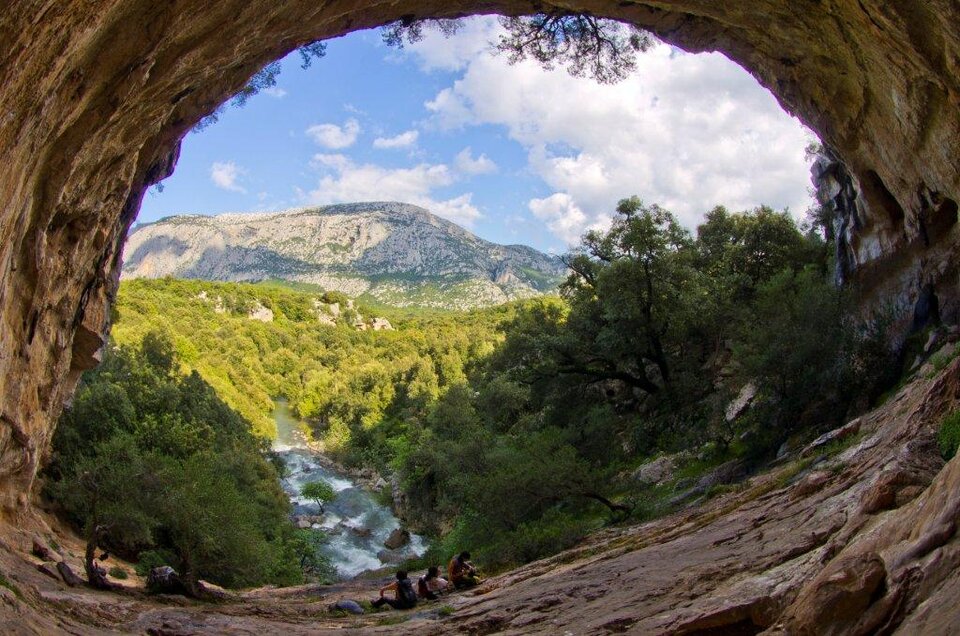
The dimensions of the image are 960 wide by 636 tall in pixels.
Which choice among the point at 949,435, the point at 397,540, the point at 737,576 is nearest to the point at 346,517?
the point at 397,540

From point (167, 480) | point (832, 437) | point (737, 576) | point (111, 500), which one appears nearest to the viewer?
point (737, 576)

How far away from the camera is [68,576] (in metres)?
16.1

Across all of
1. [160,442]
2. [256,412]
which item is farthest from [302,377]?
[160,442]

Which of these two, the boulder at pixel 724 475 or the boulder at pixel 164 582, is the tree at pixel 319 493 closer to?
A: the boulder at pixel 164 582

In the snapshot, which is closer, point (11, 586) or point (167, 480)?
point (11, 586)

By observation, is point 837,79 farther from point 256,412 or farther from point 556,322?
point 256,412

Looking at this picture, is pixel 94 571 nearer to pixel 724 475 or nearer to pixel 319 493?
pixel 724 475

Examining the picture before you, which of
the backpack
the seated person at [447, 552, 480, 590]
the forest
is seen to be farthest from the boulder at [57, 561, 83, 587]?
the seated person at [447, 552, 480, 590]

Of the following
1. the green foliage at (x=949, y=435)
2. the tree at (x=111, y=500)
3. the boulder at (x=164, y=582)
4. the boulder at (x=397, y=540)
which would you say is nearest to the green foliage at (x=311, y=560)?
the boulder at (x=397, y=540)

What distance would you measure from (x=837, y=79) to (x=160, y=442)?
40.0 m

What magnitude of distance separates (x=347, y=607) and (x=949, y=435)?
15475 mm

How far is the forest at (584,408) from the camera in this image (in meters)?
21.6

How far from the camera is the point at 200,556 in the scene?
2333cm

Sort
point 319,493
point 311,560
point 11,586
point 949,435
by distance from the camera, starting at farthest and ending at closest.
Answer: point 319,493 → point 311,560 → point 11,586 → point 949,435
